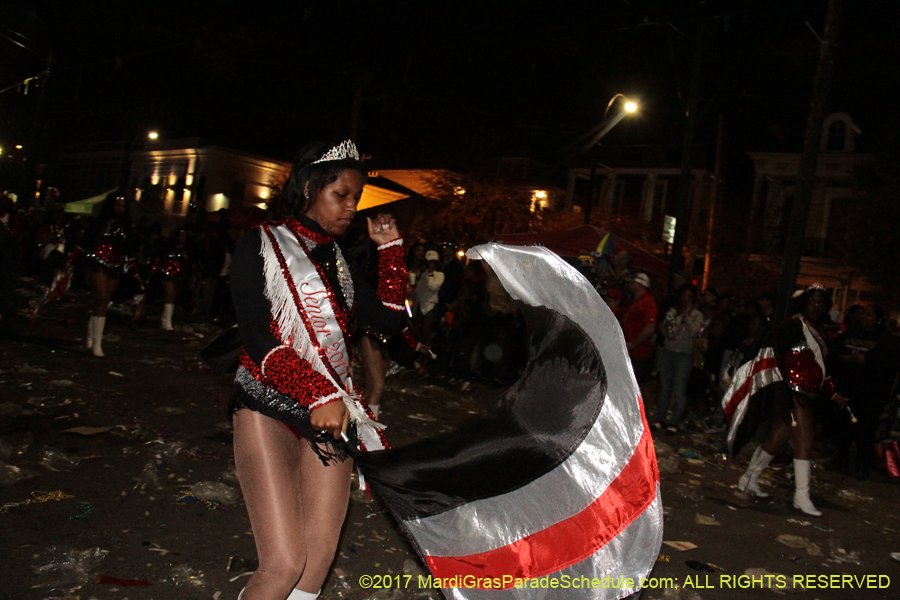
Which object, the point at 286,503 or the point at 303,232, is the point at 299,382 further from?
the point at 303,232

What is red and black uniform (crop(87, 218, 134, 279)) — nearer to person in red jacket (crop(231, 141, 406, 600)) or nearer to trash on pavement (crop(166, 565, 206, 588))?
trash on pavement (crop(166, 565, 206, 588))

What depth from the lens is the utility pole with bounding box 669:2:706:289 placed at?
13410 mm

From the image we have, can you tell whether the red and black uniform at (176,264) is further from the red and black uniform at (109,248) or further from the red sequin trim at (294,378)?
the red sequin trim at (294,378)

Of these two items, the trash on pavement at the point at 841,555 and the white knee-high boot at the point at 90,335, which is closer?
the trash on pavement at the point at 841,555

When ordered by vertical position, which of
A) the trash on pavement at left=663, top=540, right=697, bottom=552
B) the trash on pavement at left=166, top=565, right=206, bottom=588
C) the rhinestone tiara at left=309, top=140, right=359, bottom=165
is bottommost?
the trash on pavement at left=663, top=540, right=697, bottom=552

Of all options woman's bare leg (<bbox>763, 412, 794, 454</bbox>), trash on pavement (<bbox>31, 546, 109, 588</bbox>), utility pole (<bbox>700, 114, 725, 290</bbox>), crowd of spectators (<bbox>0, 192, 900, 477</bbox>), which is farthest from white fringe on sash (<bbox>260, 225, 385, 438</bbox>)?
utility pole (<bbox>700, 114, 725, 290</bbox>)

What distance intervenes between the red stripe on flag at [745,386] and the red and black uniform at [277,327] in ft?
14.7

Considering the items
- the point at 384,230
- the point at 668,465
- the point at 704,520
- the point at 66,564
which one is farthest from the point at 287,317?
the point at 668,465

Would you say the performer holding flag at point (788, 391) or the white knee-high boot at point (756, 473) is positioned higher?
the performer holding flag at point (788, 391)

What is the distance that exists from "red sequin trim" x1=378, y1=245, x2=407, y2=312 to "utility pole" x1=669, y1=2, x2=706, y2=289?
10834mm

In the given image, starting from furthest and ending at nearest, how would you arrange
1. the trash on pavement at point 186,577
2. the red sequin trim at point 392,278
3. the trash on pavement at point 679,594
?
1. the trash on pavement at point 679,594
2. the trash on pavement at point 186,577
3. the red sequin trim at point 392,278

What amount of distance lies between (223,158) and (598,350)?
46.3 meters

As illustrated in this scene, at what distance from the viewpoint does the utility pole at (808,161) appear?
10047mm

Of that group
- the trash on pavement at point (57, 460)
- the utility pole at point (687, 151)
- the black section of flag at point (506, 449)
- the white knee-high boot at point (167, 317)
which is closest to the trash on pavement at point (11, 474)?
the trash on pavement at point (57, 460)
